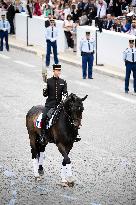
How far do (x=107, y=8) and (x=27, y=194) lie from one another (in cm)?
2248

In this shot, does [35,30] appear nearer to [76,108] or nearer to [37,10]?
[37,10]

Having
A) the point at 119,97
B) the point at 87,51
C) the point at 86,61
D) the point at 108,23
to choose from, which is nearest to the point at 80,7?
the point at 108,23

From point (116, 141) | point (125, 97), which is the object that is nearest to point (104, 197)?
point (116, 141)

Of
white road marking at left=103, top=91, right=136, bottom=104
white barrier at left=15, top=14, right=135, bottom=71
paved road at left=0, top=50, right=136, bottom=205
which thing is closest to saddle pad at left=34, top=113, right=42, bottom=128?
paved road at left=0, top=50, right=136, bottom=205

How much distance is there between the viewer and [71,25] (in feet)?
114

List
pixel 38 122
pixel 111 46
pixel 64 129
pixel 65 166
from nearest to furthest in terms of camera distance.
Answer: pixel 64 129, pixel 65 166, pixel 38 122, pixel 111 46

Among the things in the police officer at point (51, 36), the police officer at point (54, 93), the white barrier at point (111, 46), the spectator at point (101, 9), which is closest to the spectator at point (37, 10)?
the spectator at point (101, 9)

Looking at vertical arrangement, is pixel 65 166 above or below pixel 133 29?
below

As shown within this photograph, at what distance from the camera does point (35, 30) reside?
38.5m

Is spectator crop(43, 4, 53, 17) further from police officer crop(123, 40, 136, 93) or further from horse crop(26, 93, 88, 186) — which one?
horse crop(26, 93, 88, 186)

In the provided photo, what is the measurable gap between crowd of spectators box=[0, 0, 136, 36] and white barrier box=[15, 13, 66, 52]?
0.51m

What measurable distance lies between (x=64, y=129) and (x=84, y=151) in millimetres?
3437

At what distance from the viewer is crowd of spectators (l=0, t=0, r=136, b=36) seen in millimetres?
32719

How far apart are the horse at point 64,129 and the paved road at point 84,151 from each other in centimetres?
36
